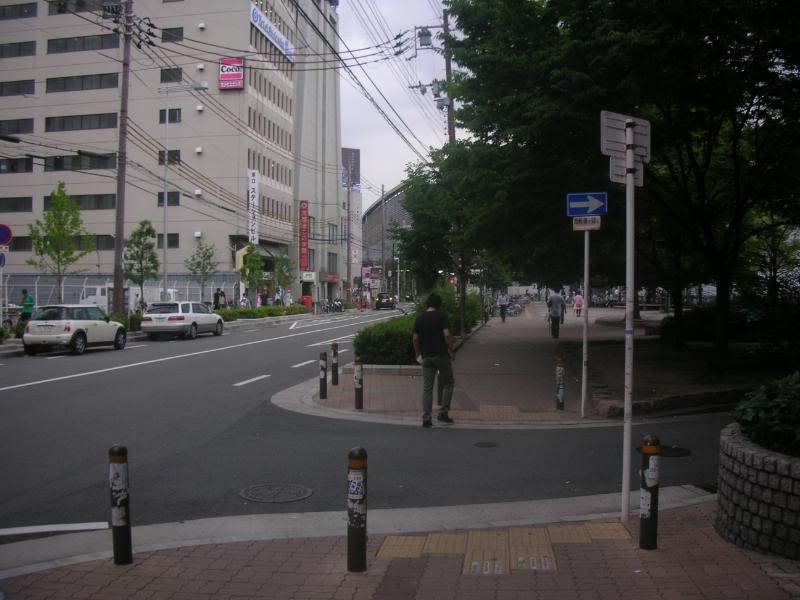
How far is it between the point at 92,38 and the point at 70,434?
182 ft

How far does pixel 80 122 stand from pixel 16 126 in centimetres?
588

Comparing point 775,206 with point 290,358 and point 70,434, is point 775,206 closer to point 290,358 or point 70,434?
point 290,358

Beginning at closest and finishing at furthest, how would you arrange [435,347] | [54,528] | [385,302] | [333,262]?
[54,528]
[435,347]
[385,302]
[333,262]

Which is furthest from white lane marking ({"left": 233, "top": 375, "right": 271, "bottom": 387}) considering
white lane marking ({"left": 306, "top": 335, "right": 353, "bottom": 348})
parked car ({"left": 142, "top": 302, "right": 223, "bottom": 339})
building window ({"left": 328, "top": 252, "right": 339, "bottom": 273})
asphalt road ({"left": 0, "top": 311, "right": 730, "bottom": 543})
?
building window ({"left": 328, "top": 252, "right": 339, "bottom": 273})

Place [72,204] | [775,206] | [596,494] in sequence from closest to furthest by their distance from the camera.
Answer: [596,494] → [775,206] → [72,204]

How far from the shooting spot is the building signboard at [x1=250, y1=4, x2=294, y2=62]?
54.8 metres

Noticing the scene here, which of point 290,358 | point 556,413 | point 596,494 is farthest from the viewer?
point 290,358

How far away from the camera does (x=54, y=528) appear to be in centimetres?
583

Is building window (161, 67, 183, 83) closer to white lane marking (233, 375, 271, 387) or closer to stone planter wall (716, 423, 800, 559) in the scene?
white lane marking (233, 375, 271, 387)

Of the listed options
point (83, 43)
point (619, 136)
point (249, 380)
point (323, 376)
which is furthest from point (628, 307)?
point (83, 43)

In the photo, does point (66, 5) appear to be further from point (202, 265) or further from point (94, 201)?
point (94, 201)

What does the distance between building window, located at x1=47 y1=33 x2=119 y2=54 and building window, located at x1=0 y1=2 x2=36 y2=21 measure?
2.67 meters

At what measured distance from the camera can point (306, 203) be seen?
216 feet

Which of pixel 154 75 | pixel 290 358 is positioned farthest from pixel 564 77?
pixel 154 75
